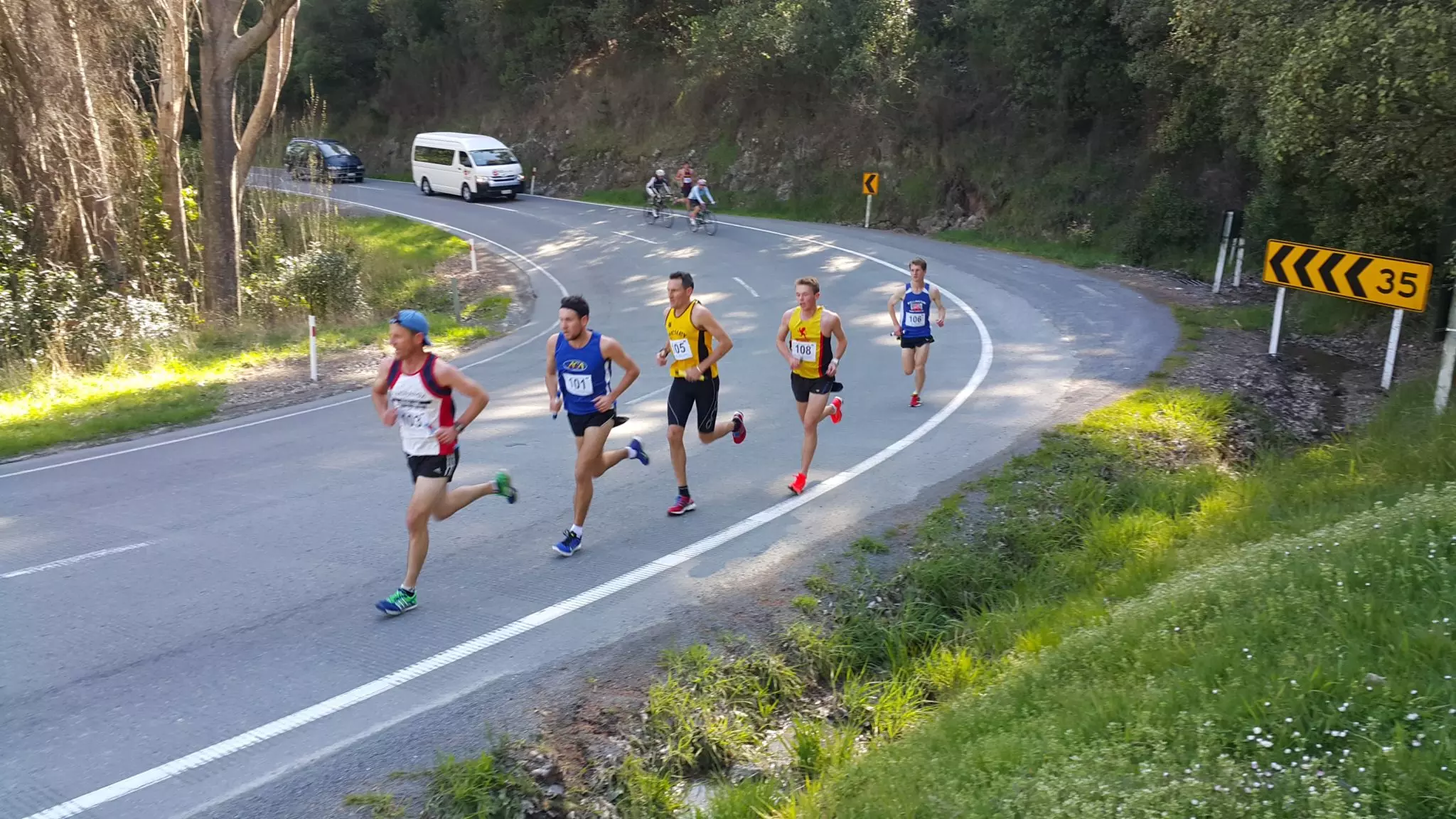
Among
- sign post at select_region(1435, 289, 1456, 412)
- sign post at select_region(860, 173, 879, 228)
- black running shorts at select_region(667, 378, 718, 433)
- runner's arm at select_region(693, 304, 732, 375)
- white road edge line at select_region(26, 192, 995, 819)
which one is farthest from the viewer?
sign post at select_region(860, 173, 879, 228)

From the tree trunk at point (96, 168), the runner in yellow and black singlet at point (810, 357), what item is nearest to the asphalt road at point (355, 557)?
the runner in yellow and black singlet at point (810, 357)

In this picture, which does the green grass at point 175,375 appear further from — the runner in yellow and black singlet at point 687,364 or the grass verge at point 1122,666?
the grass verge at point 1122,666

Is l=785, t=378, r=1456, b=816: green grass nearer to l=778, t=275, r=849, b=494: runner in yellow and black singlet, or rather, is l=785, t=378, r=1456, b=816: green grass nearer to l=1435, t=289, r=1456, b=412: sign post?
l=778, t=275, r=849, b=494: runner in yellow and black singlet

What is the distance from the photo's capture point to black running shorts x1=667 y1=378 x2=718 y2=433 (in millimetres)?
8523

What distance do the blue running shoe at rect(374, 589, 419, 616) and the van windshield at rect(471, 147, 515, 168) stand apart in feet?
111

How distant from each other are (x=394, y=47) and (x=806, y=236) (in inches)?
1337

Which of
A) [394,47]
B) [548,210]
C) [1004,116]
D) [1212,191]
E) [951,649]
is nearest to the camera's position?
[951,649]

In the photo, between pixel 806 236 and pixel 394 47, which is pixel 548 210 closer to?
pixel 806 236

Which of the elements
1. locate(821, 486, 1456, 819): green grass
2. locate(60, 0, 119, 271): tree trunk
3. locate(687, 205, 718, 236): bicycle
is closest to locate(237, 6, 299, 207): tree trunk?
locate(60, 0, 119, 271): tree trunk

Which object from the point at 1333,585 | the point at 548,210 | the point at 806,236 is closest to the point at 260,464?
the point at 1333,585

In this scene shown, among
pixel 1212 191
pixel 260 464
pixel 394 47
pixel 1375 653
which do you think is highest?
pixel 394 47

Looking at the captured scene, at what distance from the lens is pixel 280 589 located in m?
6.95

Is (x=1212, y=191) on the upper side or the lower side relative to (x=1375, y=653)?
upper

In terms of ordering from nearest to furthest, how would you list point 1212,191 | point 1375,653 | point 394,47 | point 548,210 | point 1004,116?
point 1375,653, point 1212,191, point 1004,116, point 548,210, point 394,47
